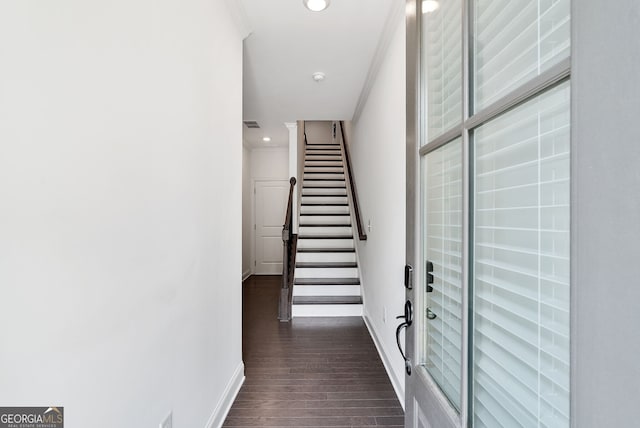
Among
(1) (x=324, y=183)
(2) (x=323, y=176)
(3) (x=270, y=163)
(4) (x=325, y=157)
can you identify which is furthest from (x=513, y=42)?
(4) (x=325, y=157)

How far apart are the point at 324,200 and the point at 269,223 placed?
1424 mm

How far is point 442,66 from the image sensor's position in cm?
90

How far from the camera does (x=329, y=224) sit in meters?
5.04

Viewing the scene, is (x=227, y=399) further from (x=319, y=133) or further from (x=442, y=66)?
(x=319, y=133)

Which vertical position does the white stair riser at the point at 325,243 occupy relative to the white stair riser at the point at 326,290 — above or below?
above

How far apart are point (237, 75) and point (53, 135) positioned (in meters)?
1.64

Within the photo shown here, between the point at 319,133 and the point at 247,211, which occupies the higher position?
the point at 319,133

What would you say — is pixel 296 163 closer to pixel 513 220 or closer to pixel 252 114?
pixel 252 114

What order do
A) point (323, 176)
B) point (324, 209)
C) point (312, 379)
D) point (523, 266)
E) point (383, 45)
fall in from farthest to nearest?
point (323, 176), point (324, 209), point (383, 45), point (312, 379), point (523, 266)

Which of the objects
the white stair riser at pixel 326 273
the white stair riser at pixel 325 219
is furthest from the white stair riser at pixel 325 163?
the white stair riser at pixel 326 273

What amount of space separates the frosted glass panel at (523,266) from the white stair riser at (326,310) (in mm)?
3068

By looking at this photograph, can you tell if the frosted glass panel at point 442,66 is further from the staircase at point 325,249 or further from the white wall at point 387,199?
the staircase at point 325,249

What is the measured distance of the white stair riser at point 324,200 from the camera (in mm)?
5547

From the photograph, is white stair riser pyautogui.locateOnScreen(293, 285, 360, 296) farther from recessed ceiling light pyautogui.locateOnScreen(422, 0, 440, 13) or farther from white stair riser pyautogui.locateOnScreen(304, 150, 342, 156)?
white stair riser pyautogui.locateOnScreen(304, 150, 342, 156)
